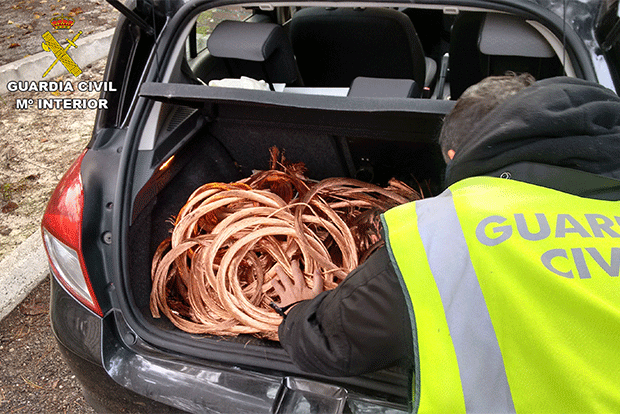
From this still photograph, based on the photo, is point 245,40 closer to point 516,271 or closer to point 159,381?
point 159,381

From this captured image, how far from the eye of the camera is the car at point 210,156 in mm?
1415

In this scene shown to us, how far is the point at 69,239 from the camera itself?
1575 millimetres

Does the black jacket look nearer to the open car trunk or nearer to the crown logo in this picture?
the open car trunk

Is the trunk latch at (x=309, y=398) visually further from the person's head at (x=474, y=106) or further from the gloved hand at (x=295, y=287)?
the person's head at (x=474, y=106)

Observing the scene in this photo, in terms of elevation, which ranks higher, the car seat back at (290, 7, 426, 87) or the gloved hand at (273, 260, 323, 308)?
the car seat back at (290, 7, 426, 87)

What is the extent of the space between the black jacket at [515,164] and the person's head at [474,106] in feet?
0.29

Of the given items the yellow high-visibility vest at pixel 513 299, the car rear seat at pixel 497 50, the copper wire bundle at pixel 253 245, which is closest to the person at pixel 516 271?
the yellow high-visibility vest at pixel 513 299

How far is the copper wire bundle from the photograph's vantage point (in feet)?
5.77

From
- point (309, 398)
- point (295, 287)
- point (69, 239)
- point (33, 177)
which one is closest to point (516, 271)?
point (309, 398)

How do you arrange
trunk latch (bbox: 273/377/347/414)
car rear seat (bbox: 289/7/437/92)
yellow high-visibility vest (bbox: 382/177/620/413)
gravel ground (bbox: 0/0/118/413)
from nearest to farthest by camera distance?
yellow high-visibility vest (bbox: 382/177/620/413)
trunk latch (bbox: 273/377/347/414)
gravel ground (bbox: 0/0/118/413)
car rear seat (bbox: 289/7/437/92)

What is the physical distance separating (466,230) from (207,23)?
9.36 feet

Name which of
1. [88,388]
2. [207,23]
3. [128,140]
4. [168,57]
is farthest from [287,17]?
[88,388]

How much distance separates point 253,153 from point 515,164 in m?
1.39

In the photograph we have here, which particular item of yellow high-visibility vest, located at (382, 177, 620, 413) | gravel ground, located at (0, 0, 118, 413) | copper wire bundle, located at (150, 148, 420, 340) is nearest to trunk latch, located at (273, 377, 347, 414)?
copper wire bundle, located at (150, 148, 420, 340)
